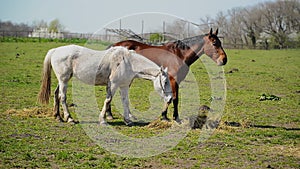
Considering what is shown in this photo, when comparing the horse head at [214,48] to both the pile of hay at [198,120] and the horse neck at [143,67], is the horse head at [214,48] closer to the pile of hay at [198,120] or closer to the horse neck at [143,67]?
A: the pile of hay at [198,120]

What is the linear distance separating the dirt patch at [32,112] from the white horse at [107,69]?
1.70 ft

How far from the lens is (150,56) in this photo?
9.45 m

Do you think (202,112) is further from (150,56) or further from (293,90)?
(293,90)

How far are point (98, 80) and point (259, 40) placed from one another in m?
57.4

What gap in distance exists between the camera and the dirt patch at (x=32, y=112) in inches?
375

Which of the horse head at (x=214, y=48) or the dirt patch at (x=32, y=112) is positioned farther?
the dirt patch at (x=32, y=112)

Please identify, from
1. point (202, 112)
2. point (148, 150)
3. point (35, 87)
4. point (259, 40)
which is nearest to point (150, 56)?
point (202, 112)

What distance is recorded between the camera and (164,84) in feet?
27.3

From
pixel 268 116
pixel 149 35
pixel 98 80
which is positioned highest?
pixel 149 35

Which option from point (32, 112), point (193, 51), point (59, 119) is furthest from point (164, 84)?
point (32, 112)

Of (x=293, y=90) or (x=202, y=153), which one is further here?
(x=293, y=90)

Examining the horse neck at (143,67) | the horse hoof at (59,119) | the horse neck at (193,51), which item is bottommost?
the horse hoof at (59,119)

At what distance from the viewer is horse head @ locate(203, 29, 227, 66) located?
30.4ft

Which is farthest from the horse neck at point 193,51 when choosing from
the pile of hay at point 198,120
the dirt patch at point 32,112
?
the dirt patch at point 32,112
